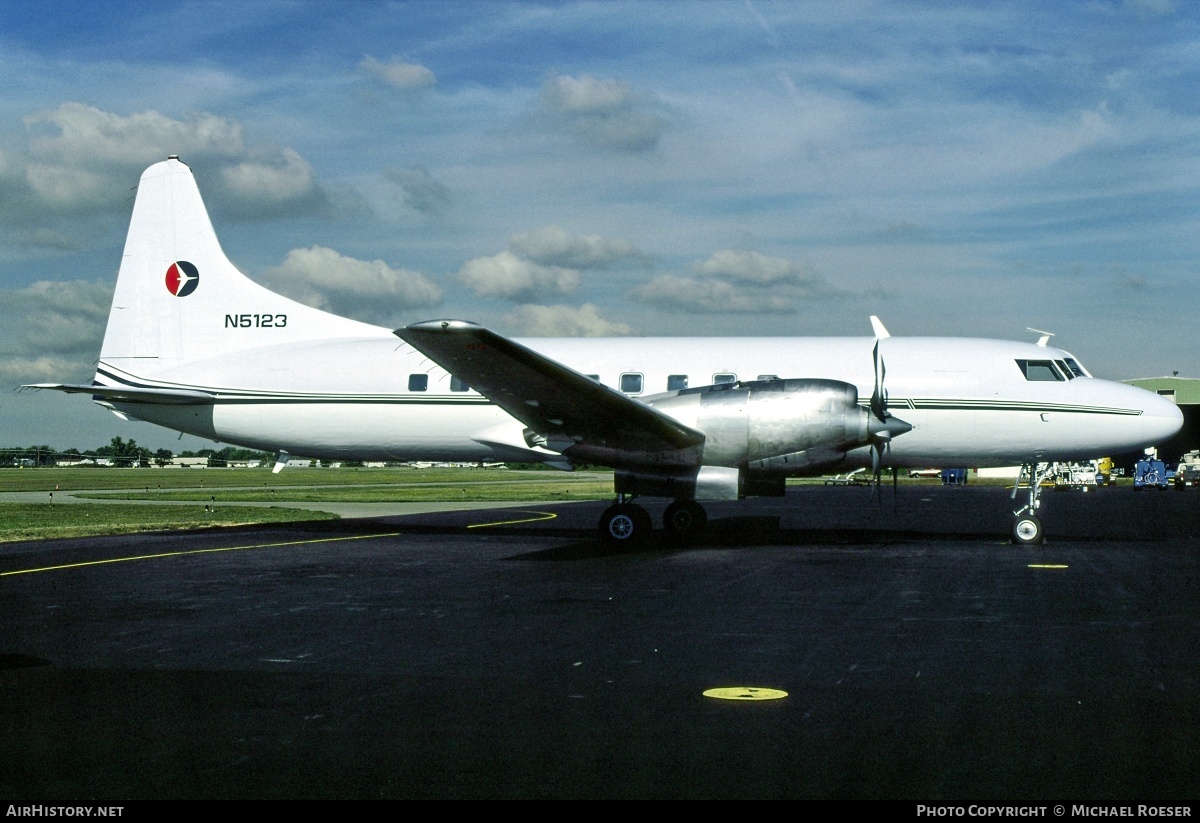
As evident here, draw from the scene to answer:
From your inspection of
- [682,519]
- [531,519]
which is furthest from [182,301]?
[682,519]

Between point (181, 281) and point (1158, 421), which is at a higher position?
point (181, 281)

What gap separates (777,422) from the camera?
62.4ft

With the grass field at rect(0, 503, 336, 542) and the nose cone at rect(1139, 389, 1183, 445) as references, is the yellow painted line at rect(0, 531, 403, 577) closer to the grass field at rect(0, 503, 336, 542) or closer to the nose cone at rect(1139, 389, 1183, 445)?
the grass field at rect(0, 503, 336, 542)

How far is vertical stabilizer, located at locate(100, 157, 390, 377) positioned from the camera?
24875mm

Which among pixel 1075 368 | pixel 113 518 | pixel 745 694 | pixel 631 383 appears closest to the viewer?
pixel 745 694

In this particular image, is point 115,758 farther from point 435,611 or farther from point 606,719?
point 435,611

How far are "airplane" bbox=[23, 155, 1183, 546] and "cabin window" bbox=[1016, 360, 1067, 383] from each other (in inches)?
1.5

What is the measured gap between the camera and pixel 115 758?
623 centimetres

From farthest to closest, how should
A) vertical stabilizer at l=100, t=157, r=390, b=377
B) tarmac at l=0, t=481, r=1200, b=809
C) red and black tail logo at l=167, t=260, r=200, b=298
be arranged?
red and black tail logo at l=167, t=260, r=200, b=298 → vertical stabilizer at l=100, t=157, r=390, b=377 → tarmac at l=0, t=481, r=1200, b=809

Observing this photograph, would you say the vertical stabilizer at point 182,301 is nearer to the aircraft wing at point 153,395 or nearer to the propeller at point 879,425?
the aircraft wing at point 153,395

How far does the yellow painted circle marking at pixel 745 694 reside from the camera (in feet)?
25.7

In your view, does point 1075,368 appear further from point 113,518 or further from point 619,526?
point 113,518

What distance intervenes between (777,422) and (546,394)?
13.7ft

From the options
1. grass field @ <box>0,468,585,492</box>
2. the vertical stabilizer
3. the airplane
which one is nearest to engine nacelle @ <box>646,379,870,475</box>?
the airplane
